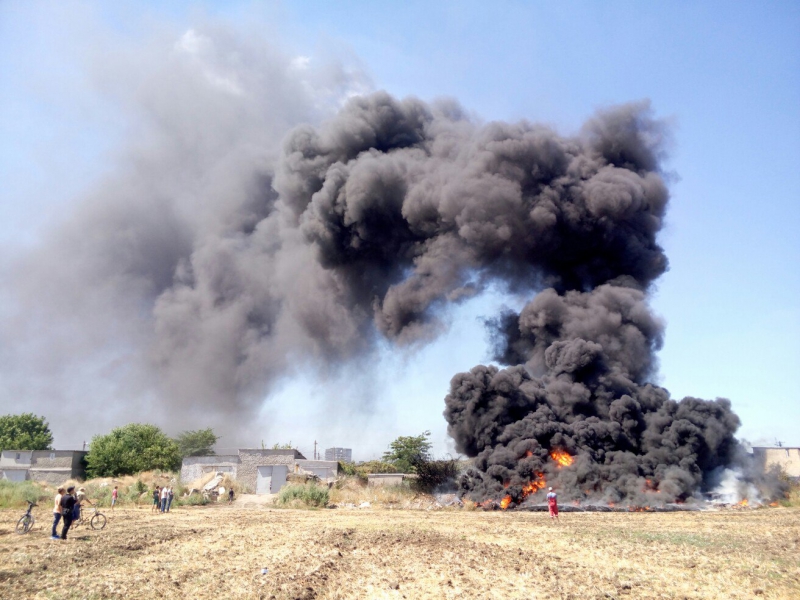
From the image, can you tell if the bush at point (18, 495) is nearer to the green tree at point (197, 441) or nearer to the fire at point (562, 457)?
the fire at point (562, 457)

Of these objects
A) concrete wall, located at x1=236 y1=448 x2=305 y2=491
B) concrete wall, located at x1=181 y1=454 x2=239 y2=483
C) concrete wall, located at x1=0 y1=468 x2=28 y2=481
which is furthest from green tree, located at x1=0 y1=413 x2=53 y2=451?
concrete wall, located at x1=236 y1=448 x2=305 y2=491

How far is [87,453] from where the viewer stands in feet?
204

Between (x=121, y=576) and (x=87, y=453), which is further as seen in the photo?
(x=87, y=453)

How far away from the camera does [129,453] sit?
197ft

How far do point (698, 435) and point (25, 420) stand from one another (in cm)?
8173

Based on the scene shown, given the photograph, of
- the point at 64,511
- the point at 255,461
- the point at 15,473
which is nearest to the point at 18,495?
the point at 64,511

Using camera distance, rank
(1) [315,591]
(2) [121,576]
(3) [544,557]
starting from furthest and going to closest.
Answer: (3) [544,557]
(2) [121,576]
(1) [315,591]

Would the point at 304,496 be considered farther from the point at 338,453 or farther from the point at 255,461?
the point at 338,453

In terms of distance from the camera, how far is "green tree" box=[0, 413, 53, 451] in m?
74.9

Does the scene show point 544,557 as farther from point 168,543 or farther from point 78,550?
point 78,550

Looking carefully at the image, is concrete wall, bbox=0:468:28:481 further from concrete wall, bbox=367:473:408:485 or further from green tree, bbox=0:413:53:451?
concrete wall, bbox=367:473:408:485

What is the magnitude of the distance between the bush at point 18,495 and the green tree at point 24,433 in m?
47.4

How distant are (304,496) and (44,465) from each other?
3865cm

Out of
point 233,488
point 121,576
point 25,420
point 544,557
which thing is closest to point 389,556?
point 544,557
